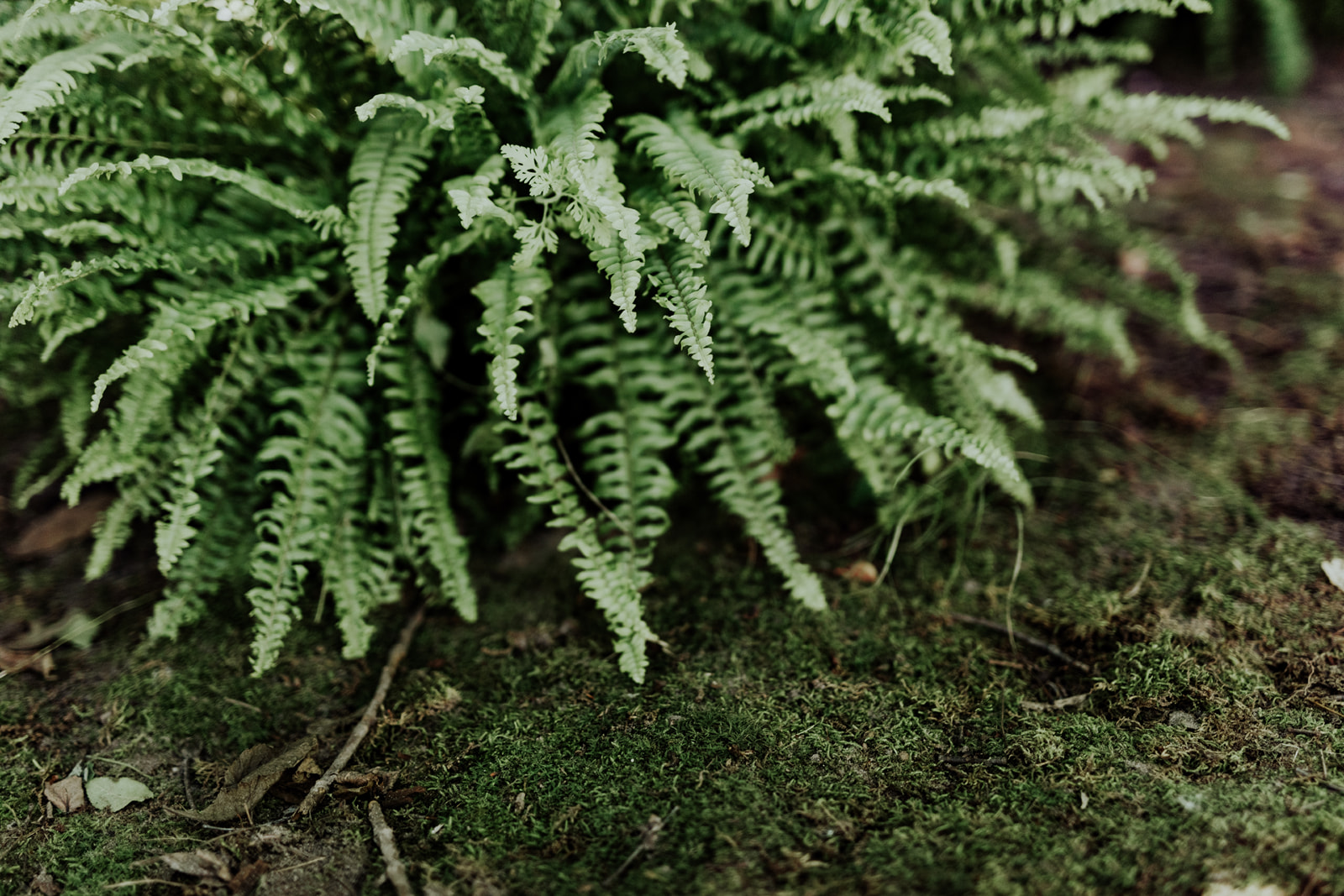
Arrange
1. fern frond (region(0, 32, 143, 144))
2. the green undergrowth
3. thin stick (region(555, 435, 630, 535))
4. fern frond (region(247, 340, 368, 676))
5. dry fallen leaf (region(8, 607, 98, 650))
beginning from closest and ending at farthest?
the green undergrowth
fern frond (region(0, 32, 143, 144))
fern frond (region(247, 340, 368, 676))
thin stick (region(555, 435, 630, 535))
dry fallen leaf (region(8, 607, 98, 650))

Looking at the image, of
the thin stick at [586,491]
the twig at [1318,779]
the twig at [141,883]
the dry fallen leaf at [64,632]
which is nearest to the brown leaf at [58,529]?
the dry fallen leaf at [64,632]

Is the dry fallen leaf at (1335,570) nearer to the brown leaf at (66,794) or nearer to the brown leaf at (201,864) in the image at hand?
the brown leaf at (201,864)

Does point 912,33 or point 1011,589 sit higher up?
point 912,33

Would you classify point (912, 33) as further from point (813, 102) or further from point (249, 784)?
point (249, 784)

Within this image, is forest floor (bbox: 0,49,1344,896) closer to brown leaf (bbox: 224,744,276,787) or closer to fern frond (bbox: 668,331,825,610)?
brown leaf (bbox: 224,744,276,787)

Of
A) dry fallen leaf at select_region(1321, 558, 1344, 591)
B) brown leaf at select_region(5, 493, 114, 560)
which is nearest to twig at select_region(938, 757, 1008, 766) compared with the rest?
dry fallen leaf at select_region(1321, 558, 1344, 591)

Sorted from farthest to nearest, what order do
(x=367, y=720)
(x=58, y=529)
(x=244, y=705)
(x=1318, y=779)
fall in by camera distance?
(x=58, y=529) < (x=244, y=705) < (x=367, y=720) < (x=1318, y=779)

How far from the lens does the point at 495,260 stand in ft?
8.33

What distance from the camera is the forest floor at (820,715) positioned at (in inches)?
68.4

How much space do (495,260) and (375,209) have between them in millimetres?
418

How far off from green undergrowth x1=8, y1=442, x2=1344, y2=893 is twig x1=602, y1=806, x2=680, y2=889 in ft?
0.05

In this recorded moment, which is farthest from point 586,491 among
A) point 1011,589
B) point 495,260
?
point 1011,589

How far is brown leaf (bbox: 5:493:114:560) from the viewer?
292cm

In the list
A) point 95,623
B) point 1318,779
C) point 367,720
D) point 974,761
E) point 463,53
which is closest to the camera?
point 1318,779
